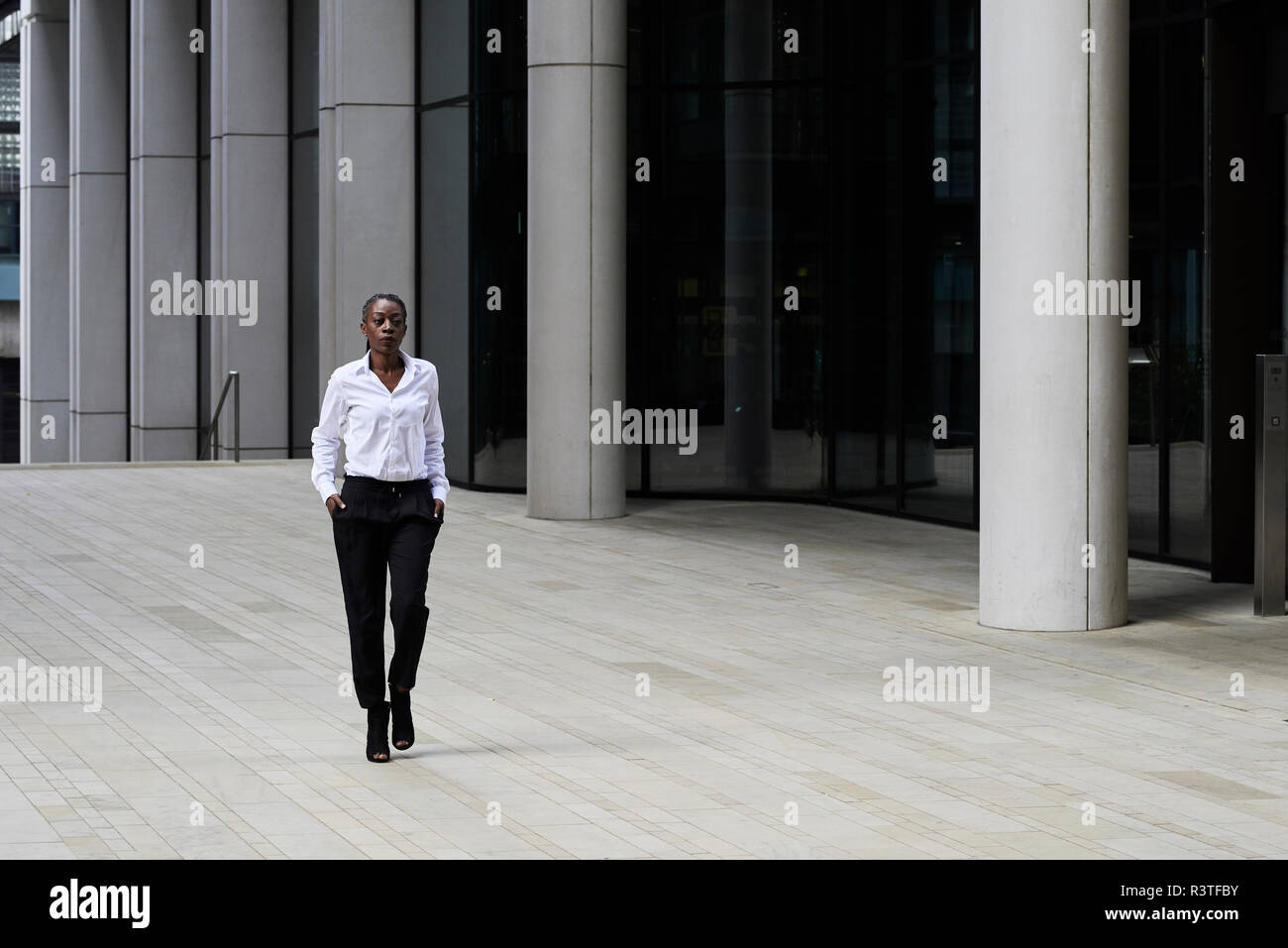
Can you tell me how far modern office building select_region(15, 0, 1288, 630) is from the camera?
1184 cm

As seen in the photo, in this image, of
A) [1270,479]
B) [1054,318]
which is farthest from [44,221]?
[1270,479]

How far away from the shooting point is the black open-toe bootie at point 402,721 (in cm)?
824

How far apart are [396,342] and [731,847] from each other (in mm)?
2602

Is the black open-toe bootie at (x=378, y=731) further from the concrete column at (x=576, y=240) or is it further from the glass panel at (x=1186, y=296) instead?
the concrete column at (x=576, y=240)

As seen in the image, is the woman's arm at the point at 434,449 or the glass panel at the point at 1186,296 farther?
the glass panel at the point at 1186,296

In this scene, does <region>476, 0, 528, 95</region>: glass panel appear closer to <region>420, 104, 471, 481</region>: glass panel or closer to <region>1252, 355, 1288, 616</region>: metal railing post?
<region>420, 104, 471, 481</region>: glass panel

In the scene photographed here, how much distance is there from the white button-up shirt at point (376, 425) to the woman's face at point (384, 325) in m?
0.08

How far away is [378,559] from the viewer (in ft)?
26.7

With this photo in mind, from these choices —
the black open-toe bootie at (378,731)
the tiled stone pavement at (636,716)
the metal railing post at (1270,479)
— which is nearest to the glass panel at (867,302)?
the tiled stone pavement at (636,716)

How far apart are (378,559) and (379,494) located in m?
0.30

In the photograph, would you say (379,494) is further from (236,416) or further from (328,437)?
(236,416)

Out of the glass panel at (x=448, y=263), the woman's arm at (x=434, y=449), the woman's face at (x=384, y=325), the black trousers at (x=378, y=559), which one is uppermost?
the glass panel at (x=448, y=263)

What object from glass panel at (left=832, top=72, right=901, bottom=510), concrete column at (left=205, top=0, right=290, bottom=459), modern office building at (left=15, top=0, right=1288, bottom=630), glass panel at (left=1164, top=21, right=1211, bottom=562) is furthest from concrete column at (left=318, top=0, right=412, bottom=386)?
glass panel at (left=1164, top=21, right=1211, bottom=562)

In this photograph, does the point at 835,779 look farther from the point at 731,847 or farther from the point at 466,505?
the point at 466,505
